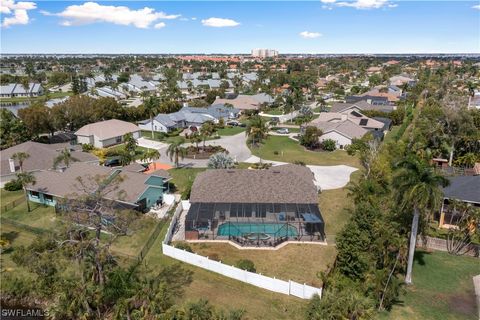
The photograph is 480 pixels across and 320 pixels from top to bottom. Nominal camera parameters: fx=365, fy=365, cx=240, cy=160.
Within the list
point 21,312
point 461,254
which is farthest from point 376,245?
point 21,312

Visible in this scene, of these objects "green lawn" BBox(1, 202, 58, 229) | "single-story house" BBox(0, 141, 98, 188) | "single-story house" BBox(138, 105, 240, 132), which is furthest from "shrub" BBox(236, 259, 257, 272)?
"single-story house" BBox(138, 105, 240, 132)

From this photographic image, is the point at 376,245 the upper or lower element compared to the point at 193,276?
upper

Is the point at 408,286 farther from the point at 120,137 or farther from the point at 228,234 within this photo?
the point at 120,137

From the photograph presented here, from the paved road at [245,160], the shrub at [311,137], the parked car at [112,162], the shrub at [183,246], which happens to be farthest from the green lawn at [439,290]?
the parked car at [112,162]

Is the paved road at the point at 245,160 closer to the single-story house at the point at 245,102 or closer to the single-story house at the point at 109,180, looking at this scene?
the single-story house at the point at 109,180

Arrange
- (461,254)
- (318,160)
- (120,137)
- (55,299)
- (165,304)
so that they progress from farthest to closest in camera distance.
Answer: (120,137), (318,160), (461,254), (55,299), (165,304)

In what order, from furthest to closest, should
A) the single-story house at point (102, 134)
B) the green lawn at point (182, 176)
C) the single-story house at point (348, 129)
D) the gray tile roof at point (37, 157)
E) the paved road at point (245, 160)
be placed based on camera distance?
the single-story house at point (348, 129)
the single-story house at point (102, 134)
the gray tile roof at point (37, 157)
the paved road at point (245, 160)
the green lawn at point (182, 176)

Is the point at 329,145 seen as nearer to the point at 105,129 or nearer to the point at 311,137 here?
the point at 311,137
